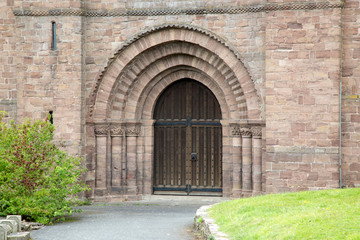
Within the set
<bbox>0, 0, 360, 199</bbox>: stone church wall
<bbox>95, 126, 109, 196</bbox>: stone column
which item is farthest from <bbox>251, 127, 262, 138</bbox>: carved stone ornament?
<bbox>95, 126, 109, 196</bbox>: stone column

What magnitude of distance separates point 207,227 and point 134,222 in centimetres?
280

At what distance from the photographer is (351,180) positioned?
1517cm

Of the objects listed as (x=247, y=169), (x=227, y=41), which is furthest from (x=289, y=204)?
(x=227, y=41)

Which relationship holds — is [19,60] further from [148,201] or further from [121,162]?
[148,201]

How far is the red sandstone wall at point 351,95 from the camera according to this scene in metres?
15.2

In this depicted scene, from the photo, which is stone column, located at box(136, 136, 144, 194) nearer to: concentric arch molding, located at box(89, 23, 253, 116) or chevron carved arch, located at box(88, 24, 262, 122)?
chevron carved arch, located at box(88, 24, 262, 122)

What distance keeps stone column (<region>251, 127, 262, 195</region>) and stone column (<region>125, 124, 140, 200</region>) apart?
333 centimetres

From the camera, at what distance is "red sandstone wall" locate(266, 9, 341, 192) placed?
14.9 m

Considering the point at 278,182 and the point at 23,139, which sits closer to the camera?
the point at 23,139

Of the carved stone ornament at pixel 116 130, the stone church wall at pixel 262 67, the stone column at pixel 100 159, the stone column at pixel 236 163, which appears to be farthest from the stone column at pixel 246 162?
the stone column at pixel 100 159

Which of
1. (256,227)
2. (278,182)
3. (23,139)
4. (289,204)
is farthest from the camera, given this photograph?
(278,182)

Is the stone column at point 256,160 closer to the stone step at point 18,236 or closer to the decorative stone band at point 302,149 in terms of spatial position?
the decorative stone band at point 302,149

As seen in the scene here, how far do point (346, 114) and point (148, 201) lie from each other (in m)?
5.76

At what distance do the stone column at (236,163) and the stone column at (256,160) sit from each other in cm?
54
